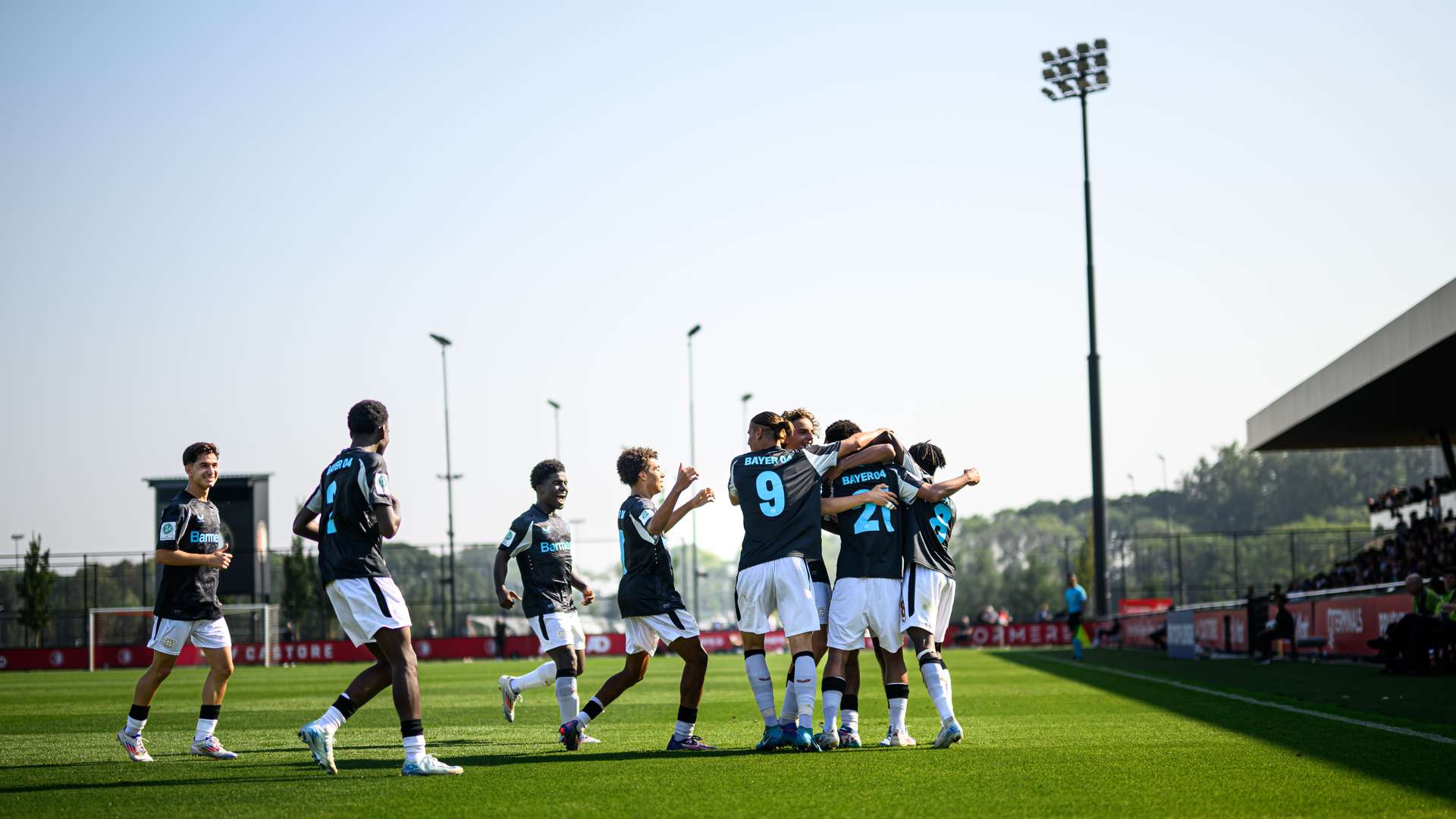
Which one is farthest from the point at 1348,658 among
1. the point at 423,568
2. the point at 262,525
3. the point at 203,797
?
the point at 423,568

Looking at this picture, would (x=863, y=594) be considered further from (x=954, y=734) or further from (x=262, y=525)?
(x=262, y=525)

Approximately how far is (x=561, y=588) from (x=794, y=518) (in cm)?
280

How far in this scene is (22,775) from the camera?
8016mm

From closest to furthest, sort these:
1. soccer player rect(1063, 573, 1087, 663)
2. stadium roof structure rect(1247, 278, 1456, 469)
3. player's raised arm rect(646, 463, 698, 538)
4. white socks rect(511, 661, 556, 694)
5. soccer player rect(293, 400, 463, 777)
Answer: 1. soccer player rect(293, 400, 463, 777)
2. player's raised arm rect(646, 463, 698, 538)
3. white socks rect(511, 661, 556, 694)
4. stadium roof structure rect(1247, 278, 1456, 469)
5. soccer player rect(1063, 573, 1087, 663)

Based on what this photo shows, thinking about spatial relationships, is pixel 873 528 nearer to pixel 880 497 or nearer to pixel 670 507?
pixel 880 497

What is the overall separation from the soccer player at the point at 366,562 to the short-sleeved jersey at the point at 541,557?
263cm

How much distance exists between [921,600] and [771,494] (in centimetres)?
129

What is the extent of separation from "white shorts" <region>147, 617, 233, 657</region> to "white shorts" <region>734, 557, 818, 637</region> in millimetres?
3536

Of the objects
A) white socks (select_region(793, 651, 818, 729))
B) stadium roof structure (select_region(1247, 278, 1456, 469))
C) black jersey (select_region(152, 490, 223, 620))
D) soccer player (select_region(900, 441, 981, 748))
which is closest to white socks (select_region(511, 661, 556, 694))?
black jersey (select_region(152, 490, 223, 620))

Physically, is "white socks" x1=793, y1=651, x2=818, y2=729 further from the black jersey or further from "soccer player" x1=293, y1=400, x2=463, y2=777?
the black jersey

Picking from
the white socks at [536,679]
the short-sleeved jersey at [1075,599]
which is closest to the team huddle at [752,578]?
the white socks at [536,679]

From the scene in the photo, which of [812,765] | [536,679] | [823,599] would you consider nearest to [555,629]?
[536,679]

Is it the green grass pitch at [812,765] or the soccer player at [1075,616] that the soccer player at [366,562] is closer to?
the green grass pitch at [812,765]

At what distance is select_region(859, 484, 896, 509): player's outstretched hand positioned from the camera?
27.3 ft
